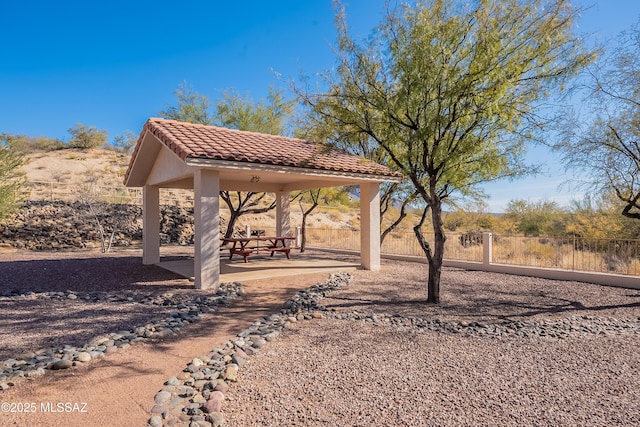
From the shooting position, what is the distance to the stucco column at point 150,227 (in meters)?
13.7

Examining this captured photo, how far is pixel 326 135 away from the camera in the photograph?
901 centimetres

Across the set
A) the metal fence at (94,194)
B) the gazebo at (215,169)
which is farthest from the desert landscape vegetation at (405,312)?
the metal fence at (94,194)

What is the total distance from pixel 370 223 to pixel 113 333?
27.1ft

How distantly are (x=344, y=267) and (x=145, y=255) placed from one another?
7.40m

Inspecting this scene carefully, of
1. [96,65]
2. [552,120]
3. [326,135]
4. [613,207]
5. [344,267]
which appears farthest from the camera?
[96,65]

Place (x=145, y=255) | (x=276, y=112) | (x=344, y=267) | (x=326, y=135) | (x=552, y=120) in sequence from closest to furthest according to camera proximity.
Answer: (x=552, y=120)
(x=326, y=135)
(x=344, y=267)
(x=145, y=255)
(x=276, y=112)

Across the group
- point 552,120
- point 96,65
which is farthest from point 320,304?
point 96,65

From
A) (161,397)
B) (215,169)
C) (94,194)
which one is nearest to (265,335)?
(161,397)

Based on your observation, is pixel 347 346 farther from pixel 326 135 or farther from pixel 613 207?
pixel 613 207

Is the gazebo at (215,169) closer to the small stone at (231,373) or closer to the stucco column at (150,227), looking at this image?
the stucco column at (150,227)

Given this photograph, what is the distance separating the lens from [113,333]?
557cm

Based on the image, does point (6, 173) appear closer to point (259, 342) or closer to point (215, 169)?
point (215, 169)

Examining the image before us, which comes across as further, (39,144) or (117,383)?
(39,144)

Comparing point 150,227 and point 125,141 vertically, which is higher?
point 125,141
